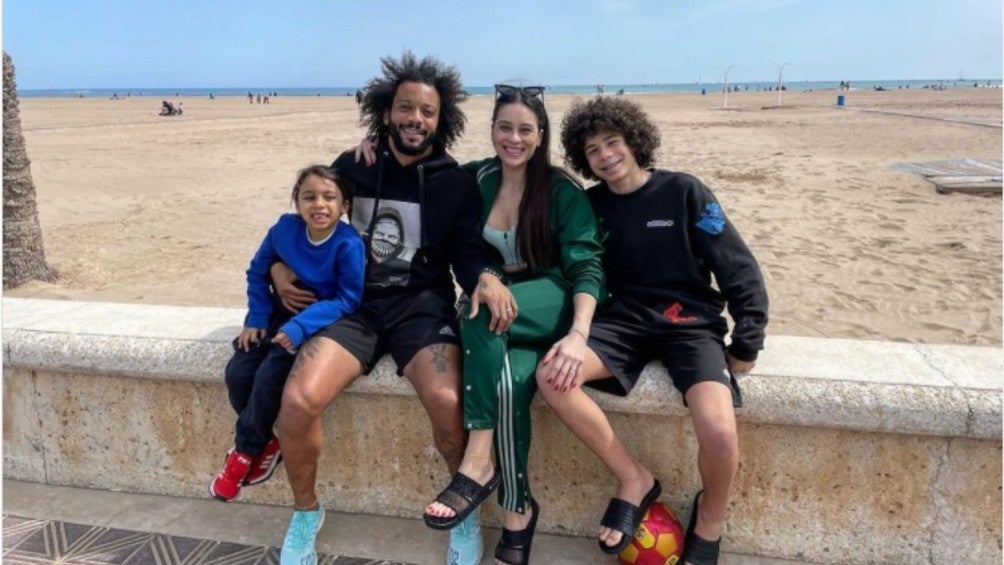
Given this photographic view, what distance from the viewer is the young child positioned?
104 inches

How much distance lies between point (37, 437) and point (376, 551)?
154 cm

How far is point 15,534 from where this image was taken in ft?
9.27

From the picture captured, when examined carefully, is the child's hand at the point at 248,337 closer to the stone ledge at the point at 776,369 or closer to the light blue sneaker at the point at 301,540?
the stone ledge at the point at 776,369

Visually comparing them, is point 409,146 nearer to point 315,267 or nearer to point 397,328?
point 315,267

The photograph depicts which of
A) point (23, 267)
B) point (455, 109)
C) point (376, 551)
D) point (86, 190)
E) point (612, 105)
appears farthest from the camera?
point (86, 190)

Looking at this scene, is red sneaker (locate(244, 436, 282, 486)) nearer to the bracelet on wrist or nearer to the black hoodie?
the black hoodie

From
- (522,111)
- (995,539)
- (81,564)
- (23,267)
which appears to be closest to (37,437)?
(81,564)

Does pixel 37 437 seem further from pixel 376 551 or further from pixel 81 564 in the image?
pixel 376 551

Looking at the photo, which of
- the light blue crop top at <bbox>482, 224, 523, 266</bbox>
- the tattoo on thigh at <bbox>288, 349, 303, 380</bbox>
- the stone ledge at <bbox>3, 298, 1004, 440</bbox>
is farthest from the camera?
the light blue crop top at <bbox>482, 224, 523, 266</bbox>

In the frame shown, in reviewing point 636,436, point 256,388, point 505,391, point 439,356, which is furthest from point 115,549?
point 636,436

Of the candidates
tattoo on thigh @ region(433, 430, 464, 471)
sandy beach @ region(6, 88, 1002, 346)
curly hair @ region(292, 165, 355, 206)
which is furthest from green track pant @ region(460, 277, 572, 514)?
sandy beach @ region(6, 88, 1002, 346)

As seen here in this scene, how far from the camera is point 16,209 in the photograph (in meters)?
6.69

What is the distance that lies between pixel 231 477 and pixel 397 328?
0.78 m

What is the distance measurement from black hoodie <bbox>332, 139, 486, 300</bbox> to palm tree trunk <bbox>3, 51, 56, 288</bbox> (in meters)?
4.67
